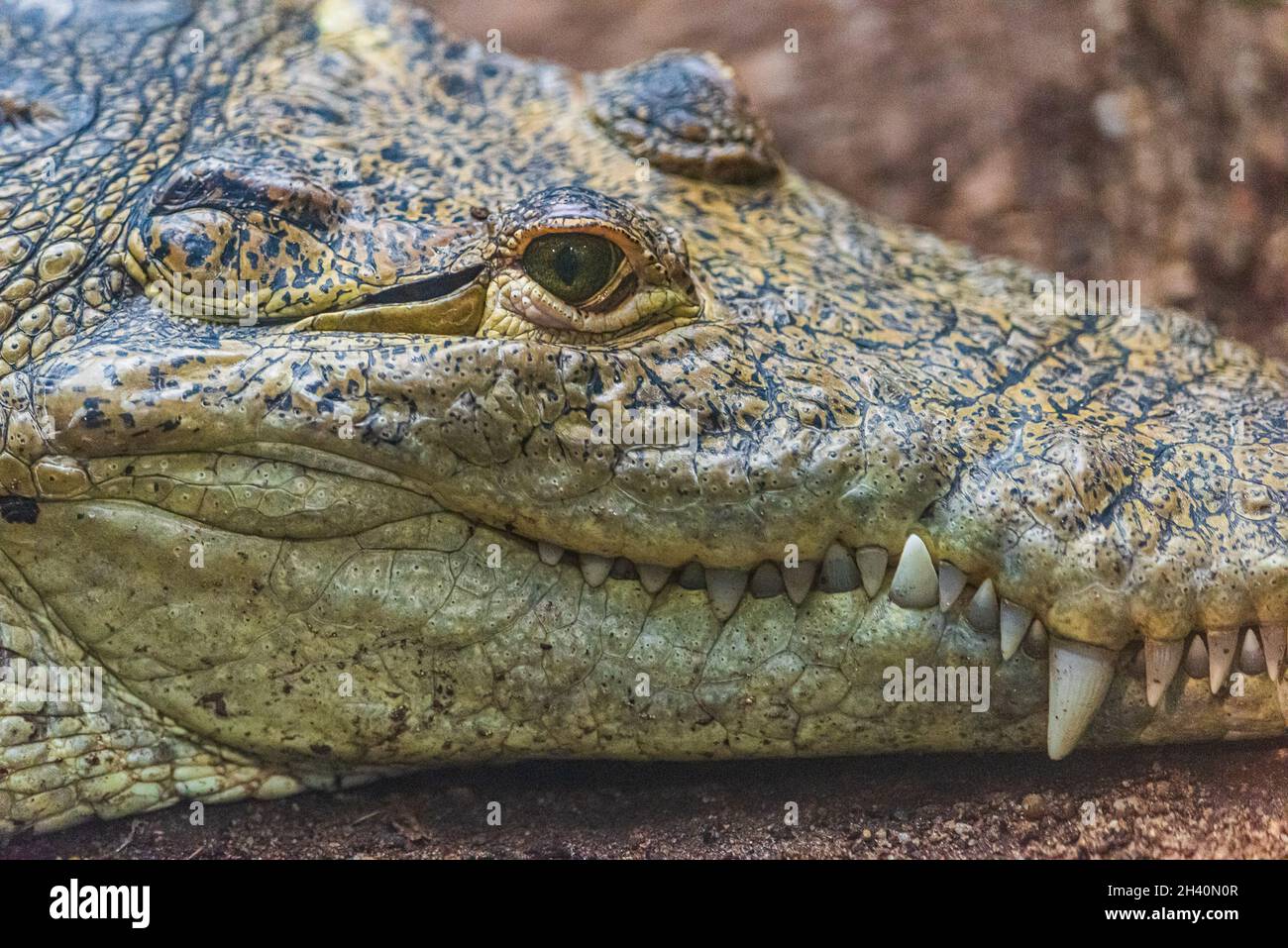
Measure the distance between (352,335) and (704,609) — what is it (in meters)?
0.96

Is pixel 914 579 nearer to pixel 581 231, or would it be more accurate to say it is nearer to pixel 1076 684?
pixel 1076 684

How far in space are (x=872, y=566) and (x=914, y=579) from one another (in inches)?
3.6

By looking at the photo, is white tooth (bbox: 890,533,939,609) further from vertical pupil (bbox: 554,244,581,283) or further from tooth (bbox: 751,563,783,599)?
vertical pupil (bbox: 554,244,581,283)

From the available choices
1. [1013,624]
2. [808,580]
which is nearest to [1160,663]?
[1013,624]

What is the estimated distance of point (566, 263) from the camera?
2941 mm

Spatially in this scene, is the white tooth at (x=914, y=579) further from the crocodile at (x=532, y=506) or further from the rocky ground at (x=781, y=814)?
the rocky ground at (x=781, y=814)

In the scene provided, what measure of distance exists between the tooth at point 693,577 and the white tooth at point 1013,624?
2.04 feet

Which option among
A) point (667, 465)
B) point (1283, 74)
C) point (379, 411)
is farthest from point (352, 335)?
point (1283, 74)

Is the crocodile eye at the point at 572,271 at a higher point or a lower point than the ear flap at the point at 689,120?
lower

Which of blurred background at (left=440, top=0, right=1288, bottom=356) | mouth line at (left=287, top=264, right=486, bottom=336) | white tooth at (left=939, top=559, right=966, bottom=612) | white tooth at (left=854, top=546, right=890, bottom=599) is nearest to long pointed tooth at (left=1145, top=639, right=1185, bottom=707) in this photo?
white tooth at (left=939, top=559, right=966, bottom=612)

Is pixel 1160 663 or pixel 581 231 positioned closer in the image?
pixel 1160 663

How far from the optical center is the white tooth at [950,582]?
2764 mm

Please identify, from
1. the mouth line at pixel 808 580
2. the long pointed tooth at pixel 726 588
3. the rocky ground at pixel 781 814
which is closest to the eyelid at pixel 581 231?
the mouth line at pixel 808 580

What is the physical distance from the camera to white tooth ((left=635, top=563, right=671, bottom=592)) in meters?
2.90
